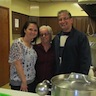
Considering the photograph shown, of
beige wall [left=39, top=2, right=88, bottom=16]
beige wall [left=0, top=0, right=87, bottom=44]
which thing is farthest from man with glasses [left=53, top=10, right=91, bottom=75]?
beige wall [left=39, top=2, right=88, bottom=16]

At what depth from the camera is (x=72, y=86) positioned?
86cm

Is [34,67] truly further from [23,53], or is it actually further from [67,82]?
[67,82]

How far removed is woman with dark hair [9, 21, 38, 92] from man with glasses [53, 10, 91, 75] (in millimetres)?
282

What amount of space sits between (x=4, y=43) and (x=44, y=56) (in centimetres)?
222

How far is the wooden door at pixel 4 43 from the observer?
3.82m

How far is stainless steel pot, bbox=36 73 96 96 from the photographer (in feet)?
2.57

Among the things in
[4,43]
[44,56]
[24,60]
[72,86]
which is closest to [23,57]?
[24,60]

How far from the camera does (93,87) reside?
33.8 inches

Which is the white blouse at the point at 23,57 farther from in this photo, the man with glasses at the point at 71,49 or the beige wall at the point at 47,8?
the beige wall at the point at 47,8

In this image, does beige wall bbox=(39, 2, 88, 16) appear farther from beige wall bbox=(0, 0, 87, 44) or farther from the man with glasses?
the man with glasses

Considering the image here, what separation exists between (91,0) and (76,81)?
0.53m

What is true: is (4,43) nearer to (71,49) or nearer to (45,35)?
(45,35)

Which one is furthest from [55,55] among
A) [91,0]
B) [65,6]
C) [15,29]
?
[65,6]

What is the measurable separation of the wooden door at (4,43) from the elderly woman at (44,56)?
6.85ft
